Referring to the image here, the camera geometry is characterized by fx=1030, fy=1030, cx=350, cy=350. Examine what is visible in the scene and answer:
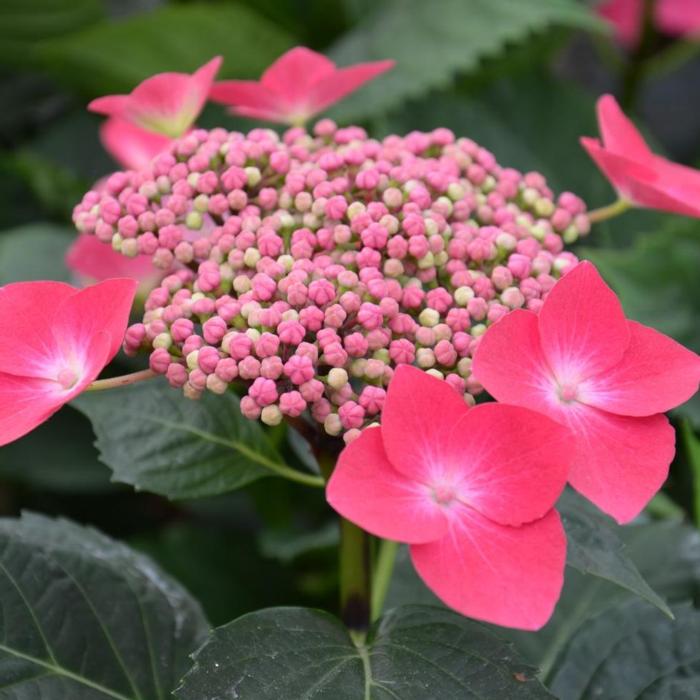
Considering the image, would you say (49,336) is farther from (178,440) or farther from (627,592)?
(627,592)

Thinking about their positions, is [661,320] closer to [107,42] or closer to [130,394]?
[130,394]

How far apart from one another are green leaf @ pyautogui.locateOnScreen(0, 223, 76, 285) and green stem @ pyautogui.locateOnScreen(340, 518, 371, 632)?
567mm

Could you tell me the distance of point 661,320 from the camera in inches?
37.7

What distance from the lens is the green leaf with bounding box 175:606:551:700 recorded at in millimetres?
526

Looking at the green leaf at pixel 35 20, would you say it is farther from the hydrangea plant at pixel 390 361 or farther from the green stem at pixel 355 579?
the green stem at pixel 355 579

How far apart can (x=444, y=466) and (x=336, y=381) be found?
68mm

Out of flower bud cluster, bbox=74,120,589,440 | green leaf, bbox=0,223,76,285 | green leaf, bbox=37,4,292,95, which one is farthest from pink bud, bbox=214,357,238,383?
green leaf, bbox=37,4,292,95

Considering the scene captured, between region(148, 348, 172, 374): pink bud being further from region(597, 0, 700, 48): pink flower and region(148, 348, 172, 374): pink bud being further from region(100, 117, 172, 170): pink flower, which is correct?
region(597, 0, 700, 48): pink flower

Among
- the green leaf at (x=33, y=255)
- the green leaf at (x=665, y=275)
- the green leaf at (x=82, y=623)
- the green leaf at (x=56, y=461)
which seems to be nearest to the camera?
the green leaf at (x=82, y=623)

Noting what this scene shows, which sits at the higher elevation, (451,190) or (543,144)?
(451,190)

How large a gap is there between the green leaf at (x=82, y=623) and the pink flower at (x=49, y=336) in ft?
0.39

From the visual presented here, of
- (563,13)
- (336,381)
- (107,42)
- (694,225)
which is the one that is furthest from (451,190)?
(107,42)

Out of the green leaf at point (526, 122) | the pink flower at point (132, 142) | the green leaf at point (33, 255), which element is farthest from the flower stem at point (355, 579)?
the green leaf at point (526, 122)

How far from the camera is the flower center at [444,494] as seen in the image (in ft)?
1.62
